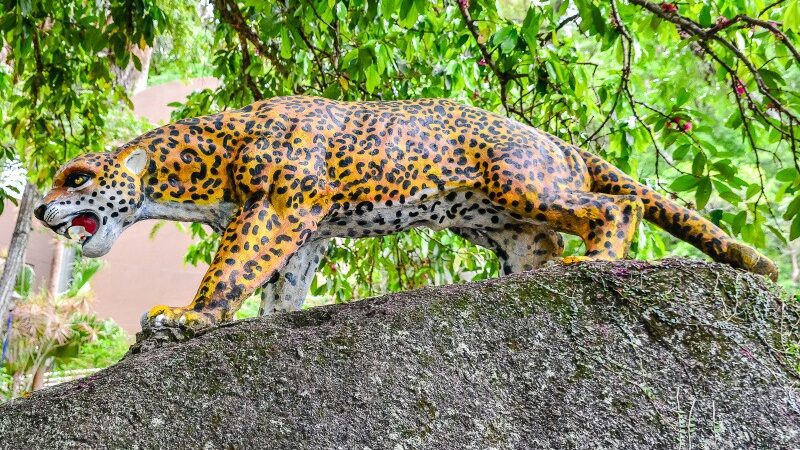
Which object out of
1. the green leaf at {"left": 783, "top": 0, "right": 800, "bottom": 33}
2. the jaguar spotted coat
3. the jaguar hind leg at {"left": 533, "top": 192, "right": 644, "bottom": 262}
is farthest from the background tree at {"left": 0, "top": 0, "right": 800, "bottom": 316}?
the jaguar hind leg at {"left": 533, "top": 192, "right": 644, "bottom": 262}

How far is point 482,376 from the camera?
2400mm

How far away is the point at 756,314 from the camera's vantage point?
2.73m

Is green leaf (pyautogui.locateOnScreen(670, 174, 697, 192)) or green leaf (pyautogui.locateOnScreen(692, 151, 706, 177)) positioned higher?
green leaf (pyautogui.locateOnScreen(692, 151, 706, 177))

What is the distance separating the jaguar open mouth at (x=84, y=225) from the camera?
289 cm

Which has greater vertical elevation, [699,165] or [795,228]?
[699,165]

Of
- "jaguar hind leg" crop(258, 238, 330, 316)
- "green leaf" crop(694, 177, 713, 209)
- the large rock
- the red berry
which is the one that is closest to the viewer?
the large rock

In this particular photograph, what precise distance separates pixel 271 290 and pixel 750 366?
5.87ft

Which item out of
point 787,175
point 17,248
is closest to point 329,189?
point 787,175

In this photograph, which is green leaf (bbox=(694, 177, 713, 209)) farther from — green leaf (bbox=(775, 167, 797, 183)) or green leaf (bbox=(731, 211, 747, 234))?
green leaf (bbox=(775, 167, 797, 183))

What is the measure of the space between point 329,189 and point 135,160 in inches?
28.7

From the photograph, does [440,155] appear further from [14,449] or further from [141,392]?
[14,449]

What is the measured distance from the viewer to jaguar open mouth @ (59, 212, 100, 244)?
289 centimetres

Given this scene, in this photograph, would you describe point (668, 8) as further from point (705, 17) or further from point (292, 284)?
point (292, 284)

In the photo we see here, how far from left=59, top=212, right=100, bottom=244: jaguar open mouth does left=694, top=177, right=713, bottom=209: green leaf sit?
8.41ft
